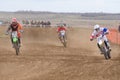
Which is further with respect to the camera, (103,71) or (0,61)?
(0,61)

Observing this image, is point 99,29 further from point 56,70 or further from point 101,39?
point 56,70

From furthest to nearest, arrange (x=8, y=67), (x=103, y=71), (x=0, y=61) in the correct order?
(x=0, y=61) < (x=8, y=67) < (x=103, y=71)

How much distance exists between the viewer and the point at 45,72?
1764 centimetres

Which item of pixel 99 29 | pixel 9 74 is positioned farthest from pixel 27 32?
pixel 9 74

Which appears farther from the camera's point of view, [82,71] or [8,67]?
[8,67]

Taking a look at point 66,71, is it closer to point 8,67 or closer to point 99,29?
point 8,67

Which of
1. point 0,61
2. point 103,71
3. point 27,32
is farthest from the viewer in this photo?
point 27,32

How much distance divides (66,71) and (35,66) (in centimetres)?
234

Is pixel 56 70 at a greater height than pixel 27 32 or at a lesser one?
greater

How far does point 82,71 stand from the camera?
17.1m

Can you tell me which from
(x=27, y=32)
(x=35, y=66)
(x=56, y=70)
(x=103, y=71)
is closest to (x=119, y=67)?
(x=103, y=71)

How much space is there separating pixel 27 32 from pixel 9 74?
3816cm

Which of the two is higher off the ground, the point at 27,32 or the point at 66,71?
the point at 66,71

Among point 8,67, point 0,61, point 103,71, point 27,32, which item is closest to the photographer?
point 103,71
